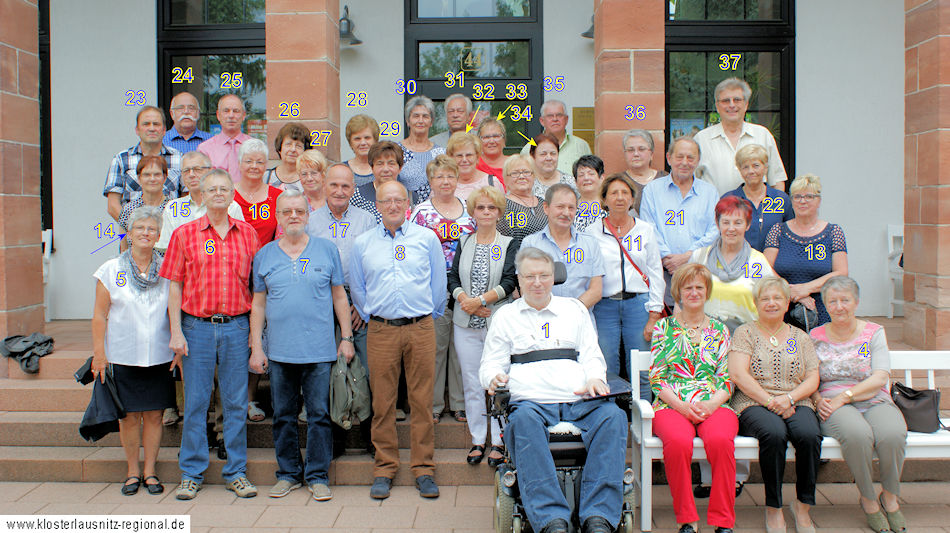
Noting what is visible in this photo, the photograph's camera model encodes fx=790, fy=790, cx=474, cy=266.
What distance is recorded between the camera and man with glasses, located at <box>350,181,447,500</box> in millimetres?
4754

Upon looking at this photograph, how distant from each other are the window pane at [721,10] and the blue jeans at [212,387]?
5.95 metres

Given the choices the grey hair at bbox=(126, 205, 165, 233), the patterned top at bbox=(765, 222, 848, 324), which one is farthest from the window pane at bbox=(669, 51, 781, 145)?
the grey hair at bbox=(126, 205, 165, 233)

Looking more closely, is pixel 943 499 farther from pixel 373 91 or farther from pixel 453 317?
pixel 373 91

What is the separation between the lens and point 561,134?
6.55 meters

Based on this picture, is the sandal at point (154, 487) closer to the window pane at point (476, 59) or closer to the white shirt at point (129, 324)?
the white shirt at point (129, 324)

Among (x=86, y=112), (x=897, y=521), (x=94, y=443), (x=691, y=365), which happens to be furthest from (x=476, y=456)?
(x=86, y=112)

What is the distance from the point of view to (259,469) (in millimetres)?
5043

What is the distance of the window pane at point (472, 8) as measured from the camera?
8.52 metres

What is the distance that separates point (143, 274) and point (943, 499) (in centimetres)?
501

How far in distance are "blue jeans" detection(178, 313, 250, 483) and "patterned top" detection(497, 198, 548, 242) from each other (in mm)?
1785

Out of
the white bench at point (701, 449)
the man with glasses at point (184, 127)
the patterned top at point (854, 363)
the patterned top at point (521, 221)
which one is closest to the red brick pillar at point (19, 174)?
the man with glasses at point (184, 127)

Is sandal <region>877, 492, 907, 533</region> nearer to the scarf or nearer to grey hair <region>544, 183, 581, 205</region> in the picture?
the scarf

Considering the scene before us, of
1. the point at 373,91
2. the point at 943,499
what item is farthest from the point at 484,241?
the point at 373,91

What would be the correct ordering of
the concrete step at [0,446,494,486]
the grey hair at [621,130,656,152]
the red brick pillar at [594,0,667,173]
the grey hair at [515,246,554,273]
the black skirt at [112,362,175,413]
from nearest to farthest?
the grey hair at [515,246,554,273] < the black skirt at [112,362,175,413] < the concrete step at [0,446,494,486] < the grey hair at [621,130,656,152] < the red brick pillar at [594,0,667,173]
